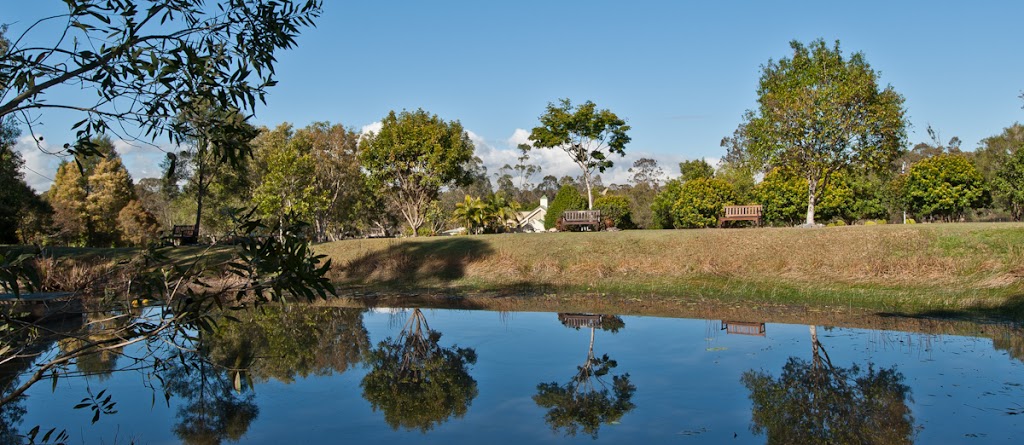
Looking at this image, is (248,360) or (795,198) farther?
(795,198)

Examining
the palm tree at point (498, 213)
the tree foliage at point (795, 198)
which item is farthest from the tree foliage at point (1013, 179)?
the palm tree at point (498, 213)

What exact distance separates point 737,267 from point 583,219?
39.9 feet

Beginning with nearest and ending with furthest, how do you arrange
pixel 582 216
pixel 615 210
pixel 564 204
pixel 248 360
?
pixel 248 360
pixel 582 216
pixel 615 210
pixel 564 204

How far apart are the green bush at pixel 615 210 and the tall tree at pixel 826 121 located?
9984 millimetres

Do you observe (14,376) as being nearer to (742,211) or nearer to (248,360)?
(248,360)

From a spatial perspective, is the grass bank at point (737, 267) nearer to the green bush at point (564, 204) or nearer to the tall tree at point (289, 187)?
the tall tree at point (289, 187)

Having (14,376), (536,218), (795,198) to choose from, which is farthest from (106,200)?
Result: (14,376)

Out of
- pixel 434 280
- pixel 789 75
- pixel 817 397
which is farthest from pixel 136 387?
pixel 789 75

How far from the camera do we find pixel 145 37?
5000 millimetres

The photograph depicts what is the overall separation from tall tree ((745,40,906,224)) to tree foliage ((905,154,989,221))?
23.0 feet

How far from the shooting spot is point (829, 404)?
29.7ft

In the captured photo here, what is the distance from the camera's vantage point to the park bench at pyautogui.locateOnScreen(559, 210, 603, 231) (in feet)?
109

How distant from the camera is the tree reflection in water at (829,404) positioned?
794 centimetres

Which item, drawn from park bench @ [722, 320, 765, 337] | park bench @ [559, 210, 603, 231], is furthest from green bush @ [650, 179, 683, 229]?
park bench @ [722, 320, 765, 337]
